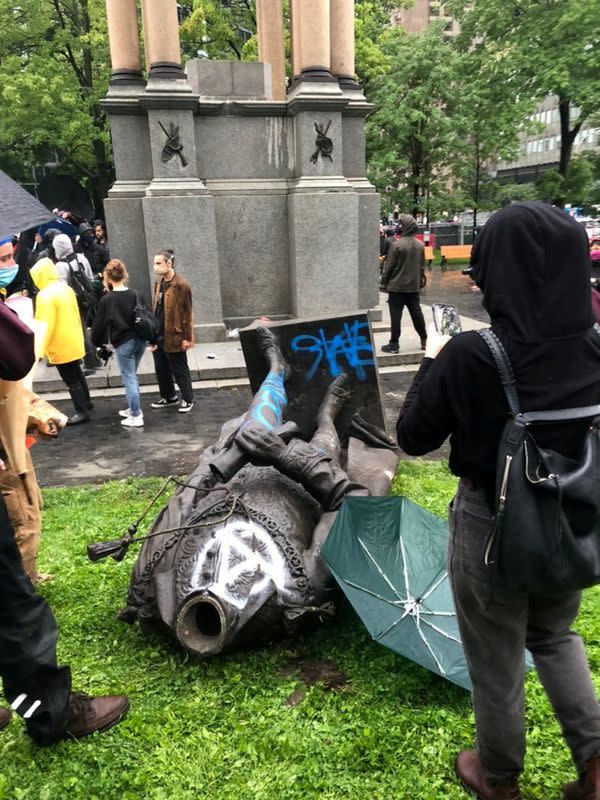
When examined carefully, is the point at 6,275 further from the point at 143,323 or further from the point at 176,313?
the point at 176,313

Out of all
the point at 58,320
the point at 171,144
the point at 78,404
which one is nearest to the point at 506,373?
the point at 58,320

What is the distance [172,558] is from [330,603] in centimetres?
80

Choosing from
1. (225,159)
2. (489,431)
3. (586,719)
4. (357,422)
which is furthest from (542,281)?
(225,159)

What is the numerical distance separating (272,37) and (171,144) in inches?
190

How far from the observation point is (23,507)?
11.0 feet

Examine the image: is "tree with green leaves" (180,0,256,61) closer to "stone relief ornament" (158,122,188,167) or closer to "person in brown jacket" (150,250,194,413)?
"stone relief ornament" (158,122,188,167)

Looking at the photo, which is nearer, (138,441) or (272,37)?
(138,441)

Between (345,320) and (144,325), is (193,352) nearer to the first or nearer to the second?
(144,325)

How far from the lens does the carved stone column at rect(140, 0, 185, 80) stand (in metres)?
10.4

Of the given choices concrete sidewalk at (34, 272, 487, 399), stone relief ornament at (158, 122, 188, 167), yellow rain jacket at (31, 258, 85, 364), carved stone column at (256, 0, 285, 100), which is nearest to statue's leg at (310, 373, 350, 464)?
yellow rain jacket at (31, 258, 85, 364)

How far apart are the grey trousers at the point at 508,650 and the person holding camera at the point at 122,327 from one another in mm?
5829

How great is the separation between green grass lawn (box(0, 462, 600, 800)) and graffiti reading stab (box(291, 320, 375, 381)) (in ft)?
7.49

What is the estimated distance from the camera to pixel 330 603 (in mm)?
3143

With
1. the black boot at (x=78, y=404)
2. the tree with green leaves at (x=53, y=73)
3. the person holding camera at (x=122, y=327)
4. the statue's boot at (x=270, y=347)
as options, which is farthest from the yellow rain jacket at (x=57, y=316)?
the tree with green leaves at (x=53, y=73)
